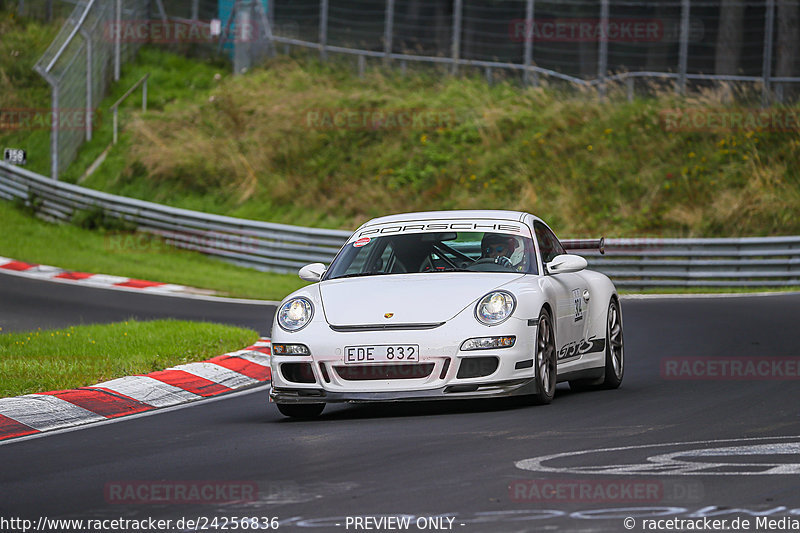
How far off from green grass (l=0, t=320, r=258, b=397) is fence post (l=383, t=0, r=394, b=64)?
56.0ft

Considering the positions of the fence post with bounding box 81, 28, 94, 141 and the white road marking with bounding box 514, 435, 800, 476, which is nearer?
the white road marking with bounding box 514, 435, 800, 476

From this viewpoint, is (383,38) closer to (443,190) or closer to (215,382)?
(443,190)

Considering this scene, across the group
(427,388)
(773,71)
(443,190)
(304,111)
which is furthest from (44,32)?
(427,388)

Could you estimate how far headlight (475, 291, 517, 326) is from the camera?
872cm

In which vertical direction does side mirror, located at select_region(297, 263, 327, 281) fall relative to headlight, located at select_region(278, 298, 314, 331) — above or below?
above

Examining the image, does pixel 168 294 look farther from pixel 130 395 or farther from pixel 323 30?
pixel 323 30

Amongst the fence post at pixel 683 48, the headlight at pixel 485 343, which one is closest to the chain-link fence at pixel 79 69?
the fence post at pixel 683 48

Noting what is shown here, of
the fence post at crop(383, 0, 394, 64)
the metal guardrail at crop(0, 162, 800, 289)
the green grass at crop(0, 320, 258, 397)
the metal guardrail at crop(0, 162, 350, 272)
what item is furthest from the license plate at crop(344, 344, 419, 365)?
the fence post at crop(383, 0, 394, 64)

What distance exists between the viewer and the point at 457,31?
29875 millimetres

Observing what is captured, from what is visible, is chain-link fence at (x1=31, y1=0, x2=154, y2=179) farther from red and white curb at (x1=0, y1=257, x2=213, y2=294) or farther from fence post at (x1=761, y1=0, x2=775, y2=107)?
fence post at (x1=761, y1=0, x2=775, y2=107)

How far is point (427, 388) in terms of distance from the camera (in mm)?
8539

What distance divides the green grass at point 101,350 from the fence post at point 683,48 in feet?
46.5

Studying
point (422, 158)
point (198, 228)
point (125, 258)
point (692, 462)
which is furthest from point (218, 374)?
point (422, 158)

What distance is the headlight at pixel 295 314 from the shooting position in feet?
29.5
